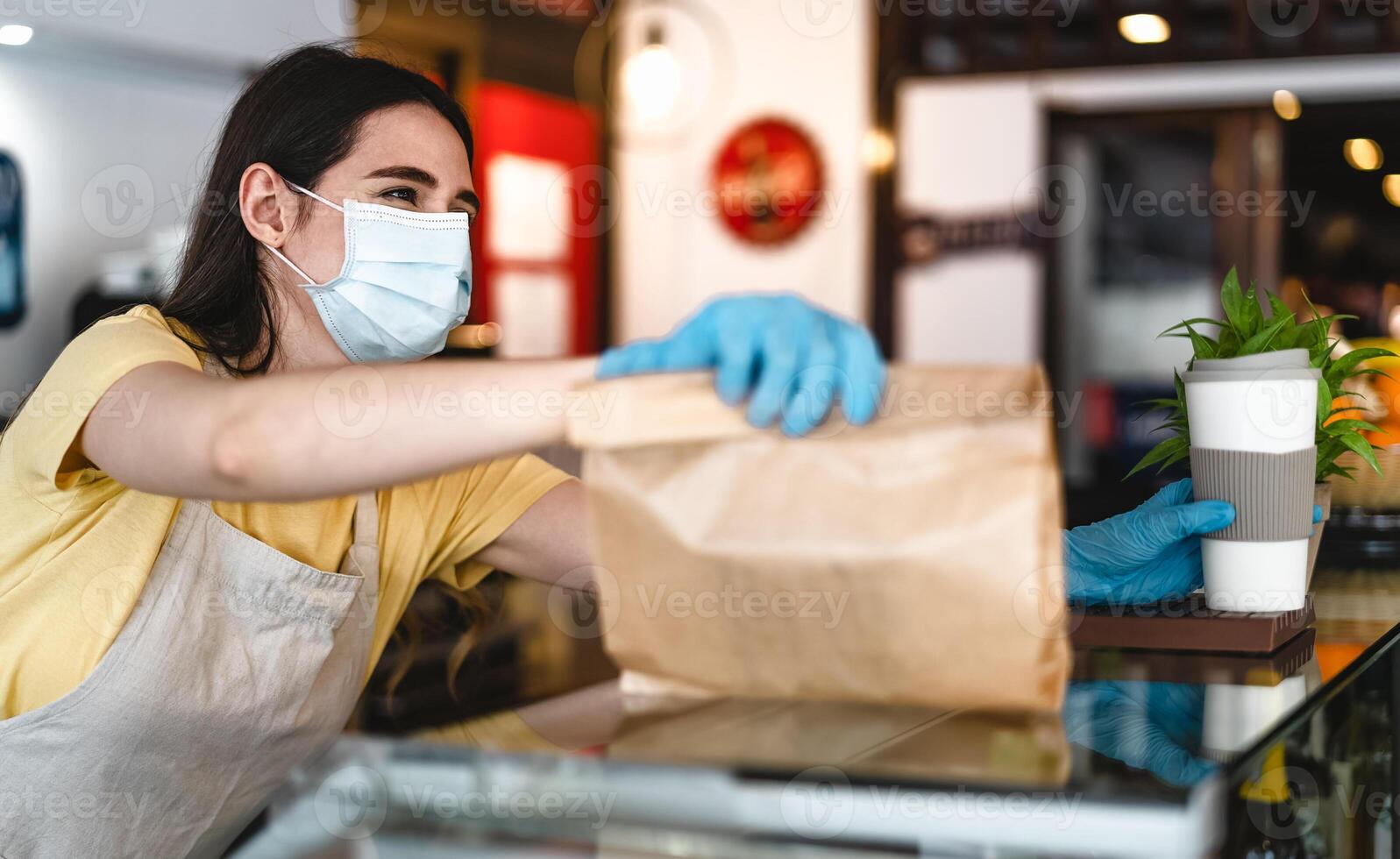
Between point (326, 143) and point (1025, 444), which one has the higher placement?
point (326, 143)

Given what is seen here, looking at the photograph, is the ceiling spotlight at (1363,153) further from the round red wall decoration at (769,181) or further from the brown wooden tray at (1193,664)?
the brown wooden tray at (1193,664)

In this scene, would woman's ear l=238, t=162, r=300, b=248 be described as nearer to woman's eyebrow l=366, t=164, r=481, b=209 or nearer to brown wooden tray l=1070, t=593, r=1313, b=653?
woman's eyebrow l=366, t=164, r=481, b=209

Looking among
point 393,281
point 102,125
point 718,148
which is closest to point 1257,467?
point 393,281

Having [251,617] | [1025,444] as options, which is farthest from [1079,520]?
[251,617]

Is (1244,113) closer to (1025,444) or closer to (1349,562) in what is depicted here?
(1349,562)

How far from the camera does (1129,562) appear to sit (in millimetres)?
1210

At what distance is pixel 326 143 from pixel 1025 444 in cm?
93

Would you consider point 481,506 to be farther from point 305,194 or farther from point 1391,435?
point 1391,435

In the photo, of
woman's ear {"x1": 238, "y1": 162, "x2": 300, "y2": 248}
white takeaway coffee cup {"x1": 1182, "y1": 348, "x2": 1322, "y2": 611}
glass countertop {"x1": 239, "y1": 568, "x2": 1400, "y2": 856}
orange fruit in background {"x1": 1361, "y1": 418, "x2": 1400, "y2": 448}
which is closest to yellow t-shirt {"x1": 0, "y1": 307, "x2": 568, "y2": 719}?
woman's ear {"x1": 238, "y1": 162, "x2": 300, "y2": 248}

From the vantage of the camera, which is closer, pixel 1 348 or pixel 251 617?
pixel 251 617

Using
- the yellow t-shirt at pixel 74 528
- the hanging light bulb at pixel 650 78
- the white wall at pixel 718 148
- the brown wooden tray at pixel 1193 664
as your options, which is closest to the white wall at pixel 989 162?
the white wall at pixel 718 148

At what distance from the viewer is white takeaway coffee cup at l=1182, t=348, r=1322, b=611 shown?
1121 millimetres

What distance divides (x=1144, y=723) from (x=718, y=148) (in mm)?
4859

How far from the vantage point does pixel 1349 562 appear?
174 centimetres
